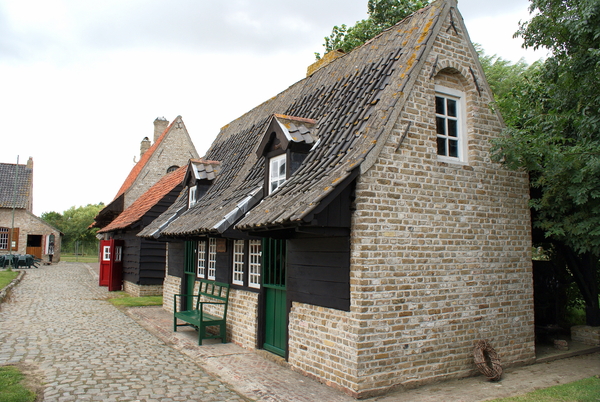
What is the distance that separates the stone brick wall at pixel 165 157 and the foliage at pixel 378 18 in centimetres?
1188

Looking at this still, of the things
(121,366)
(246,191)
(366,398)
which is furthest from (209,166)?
(366,398)

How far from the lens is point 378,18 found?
70.0 ft

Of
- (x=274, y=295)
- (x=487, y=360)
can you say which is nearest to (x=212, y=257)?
(x=274, y=295)

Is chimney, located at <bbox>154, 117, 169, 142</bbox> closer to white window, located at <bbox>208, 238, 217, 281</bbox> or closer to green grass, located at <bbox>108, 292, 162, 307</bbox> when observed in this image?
green grass, located at <bbox>108, 292, 162, 307</bbox>

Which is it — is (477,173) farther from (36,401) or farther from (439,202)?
(36,401)

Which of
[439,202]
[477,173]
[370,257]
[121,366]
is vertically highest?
[477,173]

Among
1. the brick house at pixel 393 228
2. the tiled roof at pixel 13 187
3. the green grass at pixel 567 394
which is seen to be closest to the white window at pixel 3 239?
the tiled roof at pixel 13 187

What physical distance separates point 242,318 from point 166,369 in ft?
7.06

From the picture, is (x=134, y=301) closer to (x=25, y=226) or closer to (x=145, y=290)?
(x=145, y=290)

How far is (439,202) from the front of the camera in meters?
7.28

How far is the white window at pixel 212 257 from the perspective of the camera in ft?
37.0

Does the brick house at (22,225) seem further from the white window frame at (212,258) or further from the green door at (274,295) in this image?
the green door at (274,295)

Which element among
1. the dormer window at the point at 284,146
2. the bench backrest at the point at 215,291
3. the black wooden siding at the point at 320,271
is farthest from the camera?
the bench backrest at the point at 215,291

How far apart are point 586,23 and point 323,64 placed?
21.5 ft
